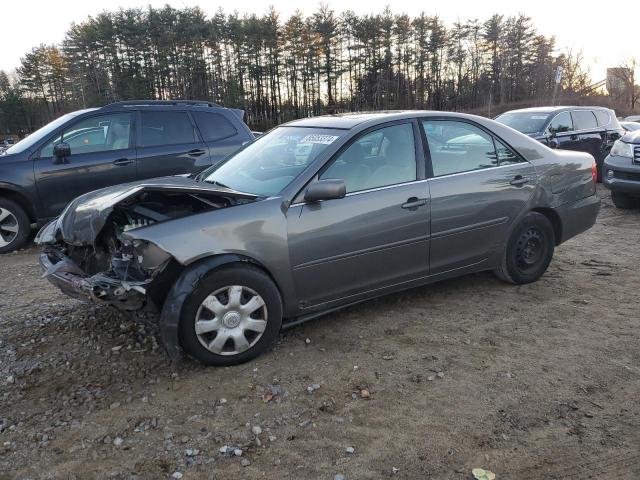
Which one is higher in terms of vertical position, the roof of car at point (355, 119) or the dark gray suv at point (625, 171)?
the roof of car at point (355, 119)

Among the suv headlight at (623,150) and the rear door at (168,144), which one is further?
the suv headlight at (623,150)

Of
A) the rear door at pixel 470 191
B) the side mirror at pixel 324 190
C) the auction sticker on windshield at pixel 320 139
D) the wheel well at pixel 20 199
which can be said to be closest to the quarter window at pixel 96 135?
the wheel well at pixel 20 199

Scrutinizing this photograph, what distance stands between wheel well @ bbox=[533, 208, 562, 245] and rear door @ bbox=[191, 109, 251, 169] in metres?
4.56

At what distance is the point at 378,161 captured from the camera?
4.05m

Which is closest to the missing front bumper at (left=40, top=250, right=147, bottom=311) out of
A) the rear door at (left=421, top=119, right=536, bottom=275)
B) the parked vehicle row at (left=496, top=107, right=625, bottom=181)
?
the rear door at (left=421, top=119, right=536, bottom=275)

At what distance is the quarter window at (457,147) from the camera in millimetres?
4277

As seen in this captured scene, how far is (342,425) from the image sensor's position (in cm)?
287

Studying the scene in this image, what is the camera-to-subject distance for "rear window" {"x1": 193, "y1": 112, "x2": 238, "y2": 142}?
25.9 ft

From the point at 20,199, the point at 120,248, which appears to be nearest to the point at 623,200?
the point at 120,248

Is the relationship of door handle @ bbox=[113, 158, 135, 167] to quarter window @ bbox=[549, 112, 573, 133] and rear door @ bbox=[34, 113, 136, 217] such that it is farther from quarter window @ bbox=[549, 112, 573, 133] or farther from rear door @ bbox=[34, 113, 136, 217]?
quarter window @ bbox=[549, 112, 573, 133]

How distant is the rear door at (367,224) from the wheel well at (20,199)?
16.2ft

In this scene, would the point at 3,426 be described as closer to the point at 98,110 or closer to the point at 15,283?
the point at 15,283

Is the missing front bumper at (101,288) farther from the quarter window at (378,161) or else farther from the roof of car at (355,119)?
the roof of car at (355,119)

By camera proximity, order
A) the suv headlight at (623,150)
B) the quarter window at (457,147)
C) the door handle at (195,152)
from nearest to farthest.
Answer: the quarter window at (457,147)
the door handle at (195,152)
the suv headlight at (623,150)
